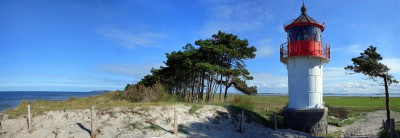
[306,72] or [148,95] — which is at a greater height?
[306,72]

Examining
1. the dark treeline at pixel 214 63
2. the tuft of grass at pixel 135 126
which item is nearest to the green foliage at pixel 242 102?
the dark treeline at pixel 214 63

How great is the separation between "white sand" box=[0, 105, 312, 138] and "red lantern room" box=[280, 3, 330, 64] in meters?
4.90

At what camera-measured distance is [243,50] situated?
1150 inches

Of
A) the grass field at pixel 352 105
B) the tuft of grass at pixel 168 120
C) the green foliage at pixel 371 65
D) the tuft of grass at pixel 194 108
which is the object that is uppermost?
the green foliage at pixel 371 65

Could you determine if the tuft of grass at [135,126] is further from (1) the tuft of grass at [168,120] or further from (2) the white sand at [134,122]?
(1) the tuft of grass at [168,120]

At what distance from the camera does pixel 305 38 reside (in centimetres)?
1959

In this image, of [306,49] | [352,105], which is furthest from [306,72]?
[352,105]

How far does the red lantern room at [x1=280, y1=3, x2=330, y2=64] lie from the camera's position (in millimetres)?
19531

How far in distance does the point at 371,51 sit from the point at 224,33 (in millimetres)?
12830

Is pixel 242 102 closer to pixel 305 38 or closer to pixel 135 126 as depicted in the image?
pixel 305 38

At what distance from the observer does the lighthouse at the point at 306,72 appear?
19.6 metres

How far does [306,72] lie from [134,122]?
35.8ft

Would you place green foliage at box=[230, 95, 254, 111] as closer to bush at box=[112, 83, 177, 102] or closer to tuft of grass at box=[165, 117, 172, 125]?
bush at box=[112, 83, 177, 102]

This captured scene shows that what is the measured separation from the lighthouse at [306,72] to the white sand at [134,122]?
4.44ft
